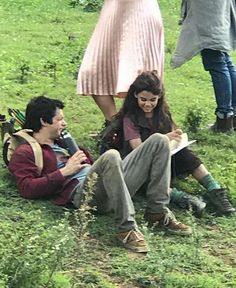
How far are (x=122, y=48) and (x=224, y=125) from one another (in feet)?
4.23

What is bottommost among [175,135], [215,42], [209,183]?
[209,183]

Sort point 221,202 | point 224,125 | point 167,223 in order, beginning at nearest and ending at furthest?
point 167,223 → point 221,202 → point 224,125

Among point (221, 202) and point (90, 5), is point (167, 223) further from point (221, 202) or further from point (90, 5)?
point (90, 5)

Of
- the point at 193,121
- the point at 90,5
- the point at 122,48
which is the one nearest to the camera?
the point at 122,48

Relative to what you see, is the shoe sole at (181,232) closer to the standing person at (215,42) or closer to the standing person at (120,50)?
the standing person at (120,50)

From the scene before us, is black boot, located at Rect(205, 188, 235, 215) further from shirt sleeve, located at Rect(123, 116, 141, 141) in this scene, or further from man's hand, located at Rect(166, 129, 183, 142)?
shirt sleeve, located at Rect(123, 116, 141, 141)

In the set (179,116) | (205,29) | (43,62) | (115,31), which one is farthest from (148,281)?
(43,62)

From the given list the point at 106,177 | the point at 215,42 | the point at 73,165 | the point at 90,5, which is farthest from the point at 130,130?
the point at 90,5

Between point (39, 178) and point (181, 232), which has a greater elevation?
point (39, 178)

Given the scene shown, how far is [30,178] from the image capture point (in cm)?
515

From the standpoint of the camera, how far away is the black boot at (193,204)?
18.0 ft

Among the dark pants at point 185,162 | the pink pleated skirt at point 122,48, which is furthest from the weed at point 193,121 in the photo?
the dark pants at point 185,162

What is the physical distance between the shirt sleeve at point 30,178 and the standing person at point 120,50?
1225 mm

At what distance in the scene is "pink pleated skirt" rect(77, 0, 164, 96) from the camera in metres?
6.22
